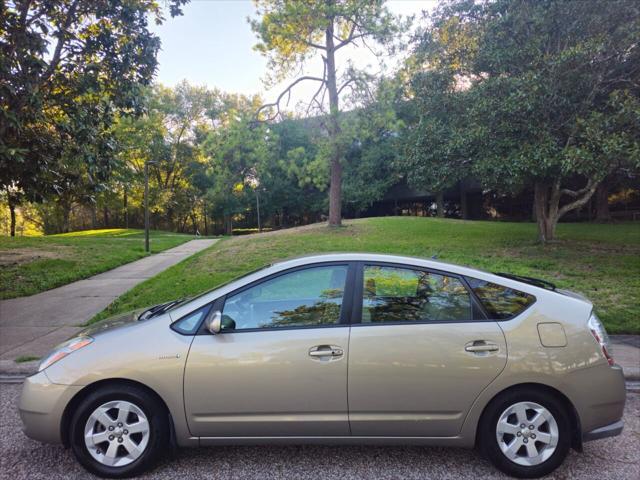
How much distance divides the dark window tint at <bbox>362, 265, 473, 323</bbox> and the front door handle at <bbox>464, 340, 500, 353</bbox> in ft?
0.62

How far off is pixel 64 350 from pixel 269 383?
1552mm

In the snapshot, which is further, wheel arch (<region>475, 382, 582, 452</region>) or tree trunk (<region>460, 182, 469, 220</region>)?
tree trunk (<region>460, 182, 469, 220</region>)

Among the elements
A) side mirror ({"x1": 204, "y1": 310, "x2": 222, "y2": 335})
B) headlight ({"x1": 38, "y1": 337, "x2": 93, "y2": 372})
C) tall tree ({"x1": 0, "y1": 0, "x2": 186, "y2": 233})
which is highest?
tall tree ({"x1": 0, "y1": 0, "x2": 186, "y2": 233})

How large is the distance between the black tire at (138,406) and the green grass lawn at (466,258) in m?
3.89

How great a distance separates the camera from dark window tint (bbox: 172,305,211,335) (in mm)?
2968

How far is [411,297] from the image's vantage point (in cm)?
308

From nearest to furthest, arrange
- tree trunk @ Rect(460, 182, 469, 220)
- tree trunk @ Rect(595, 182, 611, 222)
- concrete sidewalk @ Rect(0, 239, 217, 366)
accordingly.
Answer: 1. concrete sidewalk @ Rect(0, 239, 217, 366)
2. tree trunk @ Rect(595, 182, 611, 222)
3. tree trunk @ Rect(460, 182, 469, 220)

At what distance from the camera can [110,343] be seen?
294 cm

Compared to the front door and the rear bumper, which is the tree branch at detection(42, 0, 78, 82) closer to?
the front door

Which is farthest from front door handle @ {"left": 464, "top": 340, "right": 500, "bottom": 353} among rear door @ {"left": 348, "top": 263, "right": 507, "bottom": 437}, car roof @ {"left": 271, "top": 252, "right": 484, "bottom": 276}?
car roof @ {"left": 271, "top": 252, "right": 484, "bottom": 276}

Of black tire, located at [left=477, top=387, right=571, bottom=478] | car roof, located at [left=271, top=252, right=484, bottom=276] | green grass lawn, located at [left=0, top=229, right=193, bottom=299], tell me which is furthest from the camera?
green grass lawn, located at [left=0, top=229, right=193, bottom=299]

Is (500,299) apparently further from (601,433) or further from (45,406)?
(45,406)

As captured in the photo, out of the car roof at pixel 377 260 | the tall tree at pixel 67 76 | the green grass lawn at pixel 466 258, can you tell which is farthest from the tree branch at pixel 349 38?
the car roof at pixel 377 260

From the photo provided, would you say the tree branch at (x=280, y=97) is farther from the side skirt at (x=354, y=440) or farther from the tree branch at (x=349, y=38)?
the side skirt at (x=354, y=440)
